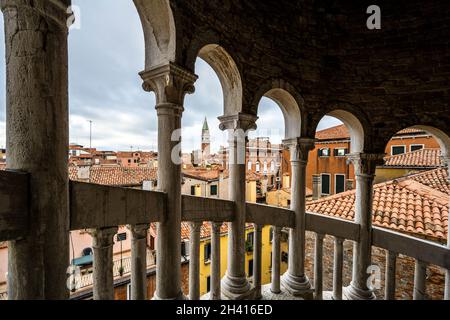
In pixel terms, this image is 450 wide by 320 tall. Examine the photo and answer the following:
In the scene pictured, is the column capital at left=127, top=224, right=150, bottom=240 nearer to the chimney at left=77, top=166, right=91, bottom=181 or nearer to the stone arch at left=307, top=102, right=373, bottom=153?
the stone arch at left=307, top=102, right=373, bottom=153

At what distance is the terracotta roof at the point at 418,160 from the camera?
12391mm

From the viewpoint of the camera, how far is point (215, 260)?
126 inches

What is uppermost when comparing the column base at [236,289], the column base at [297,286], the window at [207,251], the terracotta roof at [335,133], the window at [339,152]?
the terracotta roof at [335,133]

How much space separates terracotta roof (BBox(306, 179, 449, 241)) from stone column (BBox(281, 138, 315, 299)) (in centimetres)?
293

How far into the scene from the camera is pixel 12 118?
4.82 ft

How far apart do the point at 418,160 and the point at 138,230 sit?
51.4ft

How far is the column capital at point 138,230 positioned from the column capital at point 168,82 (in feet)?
4.30

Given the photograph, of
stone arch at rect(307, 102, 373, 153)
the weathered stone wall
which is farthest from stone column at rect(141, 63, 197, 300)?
the weathered stone wall

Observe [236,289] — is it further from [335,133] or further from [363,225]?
[335,133]

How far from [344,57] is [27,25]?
4.67 m

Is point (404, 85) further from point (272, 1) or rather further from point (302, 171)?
point (272, 1)

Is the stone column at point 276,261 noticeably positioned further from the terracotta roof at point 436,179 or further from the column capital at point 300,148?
the terracotta roof at point 436,179

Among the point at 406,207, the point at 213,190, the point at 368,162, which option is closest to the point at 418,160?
the point at 406,207

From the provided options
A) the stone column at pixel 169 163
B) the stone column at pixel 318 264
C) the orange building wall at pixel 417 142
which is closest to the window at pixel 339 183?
the orange building wall at pixel 417 142
